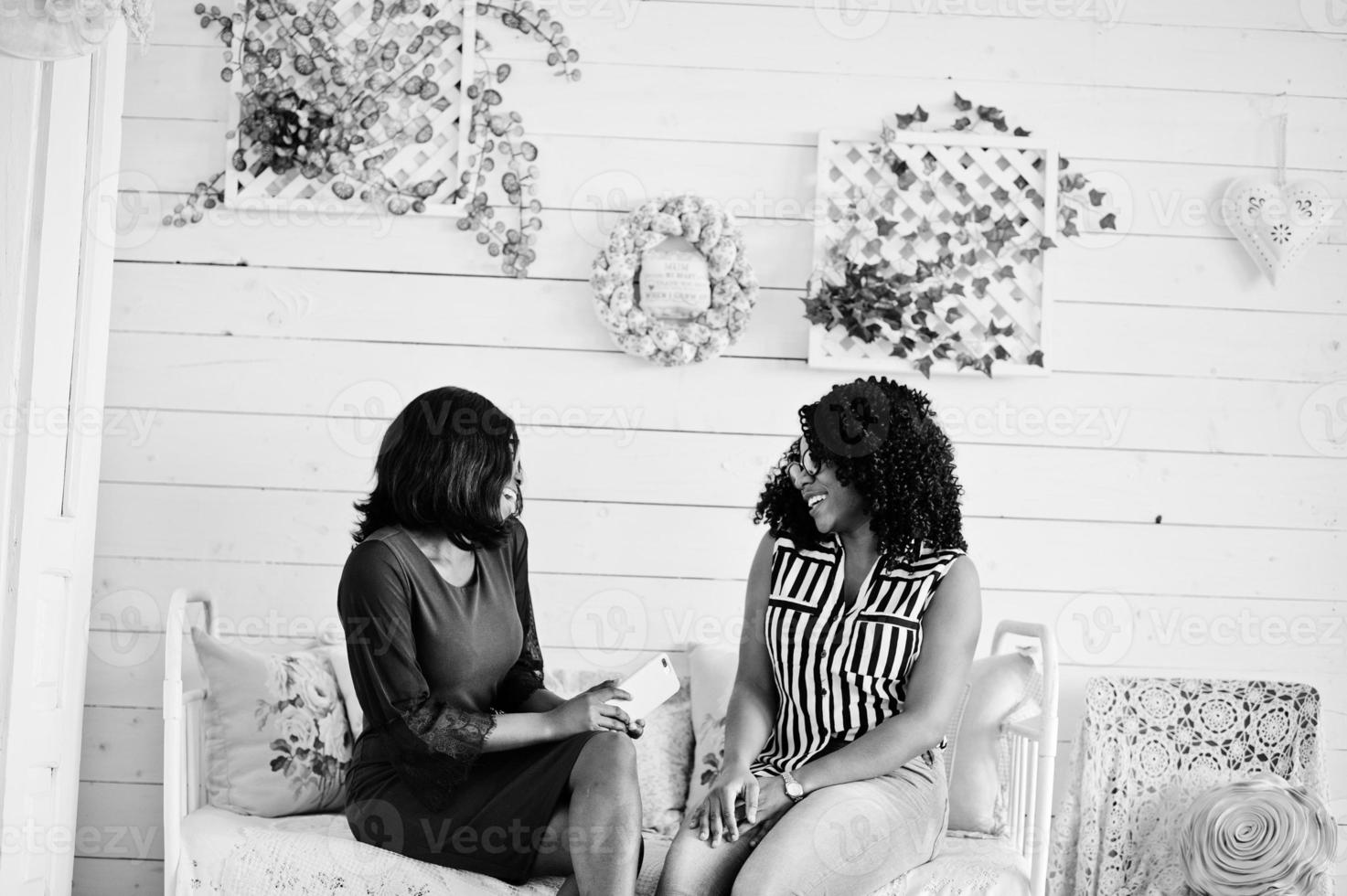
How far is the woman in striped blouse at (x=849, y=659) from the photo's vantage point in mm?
1703

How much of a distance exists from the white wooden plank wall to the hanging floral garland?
50 mm

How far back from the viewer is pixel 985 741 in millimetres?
2158

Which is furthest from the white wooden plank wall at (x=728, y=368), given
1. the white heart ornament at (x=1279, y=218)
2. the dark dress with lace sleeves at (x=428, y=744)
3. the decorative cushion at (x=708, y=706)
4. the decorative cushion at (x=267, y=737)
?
the dark dress with lace sleeves at (x=428, y=744)

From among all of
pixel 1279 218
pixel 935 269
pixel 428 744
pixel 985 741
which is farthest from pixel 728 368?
pixel 1279 218

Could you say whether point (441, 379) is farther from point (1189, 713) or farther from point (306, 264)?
point (1189, 713)

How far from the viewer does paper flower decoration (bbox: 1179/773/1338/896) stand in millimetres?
2006

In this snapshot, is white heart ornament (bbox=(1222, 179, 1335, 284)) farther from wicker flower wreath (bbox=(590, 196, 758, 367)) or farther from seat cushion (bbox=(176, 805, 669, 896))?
seat cushion (bbox=(176, 805, 669, 896))

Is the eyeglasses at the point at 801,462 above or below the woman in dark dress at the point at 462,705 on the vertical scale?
above

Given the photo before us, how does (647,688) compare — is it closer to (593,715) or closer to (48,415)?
(593,715)

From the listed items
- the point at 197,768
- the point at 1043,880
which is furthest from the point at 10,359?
the point at 1043,880

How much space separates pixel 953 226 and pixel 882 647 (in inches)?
39.8

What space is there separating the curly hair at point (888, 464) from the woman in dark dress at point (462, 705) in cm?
48

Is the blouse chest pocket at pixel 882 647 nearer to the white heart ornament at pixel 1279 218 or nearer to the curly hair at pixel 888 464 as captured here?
the curly hair at pixel 888 464

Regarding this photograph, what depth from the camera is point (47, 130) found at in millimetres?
1932
